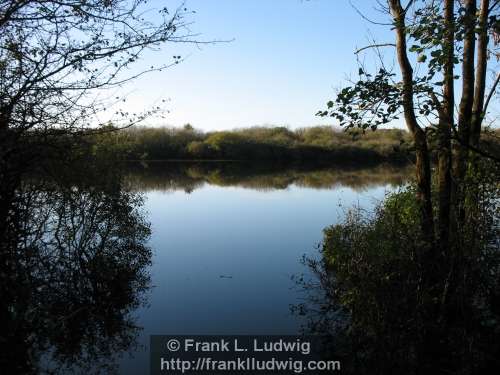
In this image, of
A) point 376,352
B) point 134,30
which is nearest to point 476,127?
point 376,352

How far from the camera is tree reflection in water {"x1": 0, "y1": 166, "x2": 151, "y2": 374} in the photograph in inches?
192

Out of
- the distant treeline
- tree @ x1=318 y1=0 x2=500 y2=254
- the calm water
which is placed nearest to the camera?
tree @ x1=318 y1=0 x2=500 y2=254

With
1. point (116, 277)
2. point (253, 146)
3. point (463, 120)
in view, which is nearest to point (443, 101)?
point (463, 120)

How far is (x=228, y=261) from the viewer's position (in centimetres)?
956

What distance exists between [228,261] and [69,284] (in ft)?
12.6

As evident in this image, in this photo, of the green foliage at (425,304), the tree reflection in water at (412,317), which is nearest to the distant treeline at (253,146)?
the tree reflection in water at (412,317)

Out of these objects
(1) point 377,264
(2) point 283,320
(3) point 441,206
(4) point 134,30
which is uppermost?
(4) point 134,30

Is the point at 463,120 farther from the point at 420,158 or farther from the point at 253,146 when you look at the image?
the point at 253,146

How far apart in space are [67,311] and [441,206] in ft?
17.9

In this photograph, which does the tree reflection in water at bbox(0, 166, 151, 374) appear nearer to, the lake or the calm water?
the lake

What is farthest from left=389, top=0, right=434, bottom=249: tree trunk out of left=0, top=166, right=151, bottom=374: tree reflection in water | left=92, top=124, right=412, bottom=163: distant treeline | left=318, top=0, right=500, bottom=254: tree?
left=92, top=124, right=412, bottom=163: distant treeline

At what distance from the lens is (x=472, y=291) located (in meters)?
5.22

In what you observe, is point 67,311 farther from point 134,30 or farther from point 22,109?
point 134,30

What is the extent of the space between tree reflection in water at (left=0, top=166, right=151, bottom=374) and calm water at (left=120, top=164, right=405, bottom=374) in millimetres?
401
